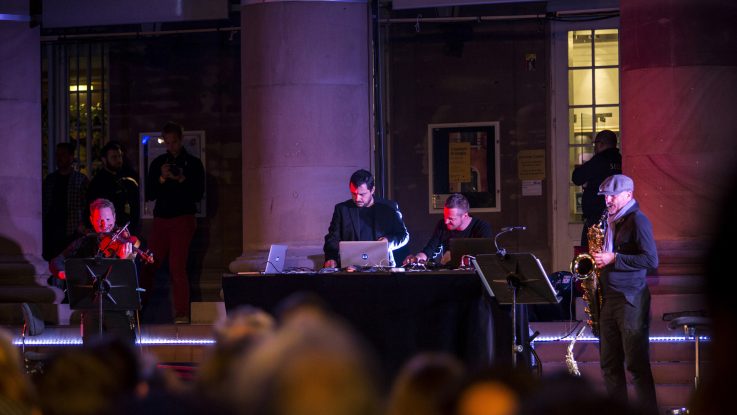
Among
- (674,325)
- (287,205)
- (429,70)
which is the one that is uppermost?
(429,70)

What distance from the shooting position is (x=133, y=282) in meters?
9.17

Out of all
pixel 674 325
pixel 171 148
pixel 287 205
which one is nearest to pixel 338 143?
pixel 287 205

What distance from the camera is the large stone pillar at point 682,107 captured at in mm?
10406

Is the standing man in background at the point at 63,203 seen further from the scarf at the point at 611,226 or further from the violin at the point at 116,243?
the scarf at the point at 611,226

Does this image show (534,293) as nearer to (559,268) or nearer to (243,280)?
(243,280)

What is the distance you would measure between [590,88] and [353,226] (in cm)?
474

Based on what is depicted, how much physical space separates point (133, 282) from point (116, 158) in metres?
3.89

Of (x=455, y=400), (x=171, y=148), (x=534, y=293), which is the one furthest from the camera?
(x=171, y=148)

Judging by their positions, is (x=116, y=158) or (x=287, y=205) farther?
(x=116, y=158)

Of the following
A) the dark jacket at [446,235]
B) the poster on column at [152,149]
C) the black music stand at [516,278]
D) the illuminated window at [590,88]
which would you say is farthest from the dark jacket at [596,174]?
the poster on column at [152,149]

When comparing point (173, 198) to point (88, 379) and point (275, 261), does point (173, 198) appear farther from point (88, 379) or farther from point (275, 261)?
point (88, 379)

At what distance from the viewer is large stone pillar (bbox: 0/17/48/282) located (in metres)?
12.6

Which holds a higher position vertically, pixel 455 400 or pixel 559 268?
pixel 455 400

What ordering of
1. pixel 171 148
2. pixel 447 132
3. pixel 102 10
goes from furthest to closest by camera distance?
1. pixel 447 132
2. pixel 102 10
3. pixel 171 148
